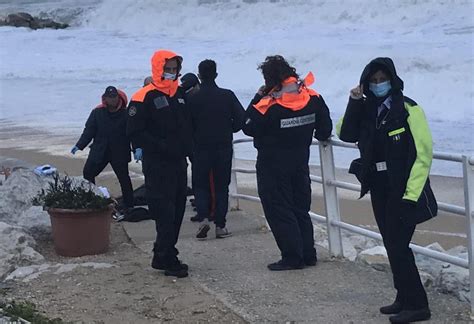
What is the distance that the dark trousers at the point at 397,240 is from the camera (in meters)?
5.02

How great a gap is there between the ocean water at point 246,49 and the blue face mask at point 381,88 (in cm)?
725

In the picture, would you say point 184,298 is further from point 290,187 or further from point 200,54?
point 200,54

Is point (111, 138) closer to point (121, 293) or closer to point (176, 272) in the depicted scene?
point (176, 272)

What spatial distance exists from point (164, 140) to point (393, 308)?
203cm

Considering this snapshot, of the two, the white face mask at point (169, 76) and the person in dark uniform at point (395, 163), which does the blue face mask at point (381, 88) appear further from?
the white face mask at point (169, 76)

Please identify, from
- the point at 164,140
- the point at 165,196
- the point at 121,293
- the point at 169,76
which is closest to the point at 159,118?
the point at 164,140

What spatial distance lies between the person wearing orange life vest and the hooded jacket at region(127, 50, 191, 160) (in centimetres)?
50

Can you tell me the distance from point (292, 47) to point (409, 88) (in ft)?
31.7

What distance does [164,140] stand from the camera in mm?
6246

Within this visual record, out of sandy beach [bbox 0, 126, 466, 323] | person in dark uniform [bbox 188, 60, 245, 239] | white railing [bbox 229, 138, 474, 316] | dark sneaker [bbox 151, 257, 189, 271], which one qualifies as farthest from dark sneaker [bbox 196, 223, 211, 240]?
dark sneaker [bbox 151, 257, 189, 271]

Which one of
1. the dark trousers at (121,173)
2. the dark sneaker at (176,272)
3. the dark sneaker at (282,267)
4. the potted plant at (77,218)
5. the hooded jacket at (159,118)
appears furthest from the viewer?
the dark trousers at (121,173)

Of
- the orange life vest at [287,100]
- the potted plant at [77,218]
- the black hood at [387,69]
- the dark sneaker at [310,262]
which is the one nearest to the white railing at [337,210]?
the dark sneaker at [310,262]

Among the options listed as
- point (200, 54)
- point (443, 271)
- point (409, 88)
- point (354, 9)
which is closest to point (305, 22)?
point (354, 9)

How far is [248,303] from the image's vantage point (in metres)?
5.70
